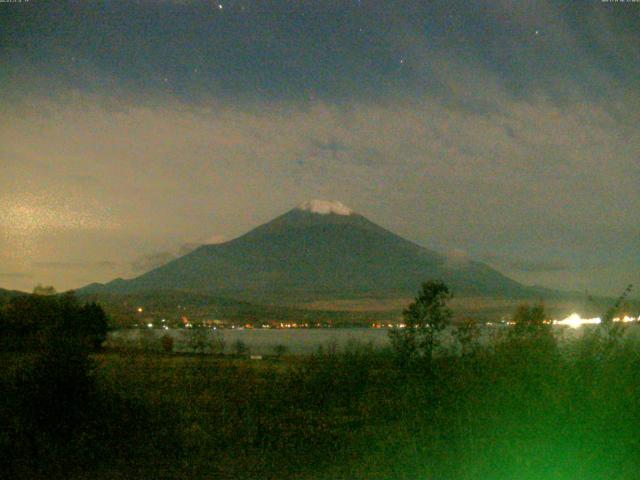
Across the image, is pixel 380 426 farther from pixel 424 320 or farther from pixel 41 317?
pixel 41 317

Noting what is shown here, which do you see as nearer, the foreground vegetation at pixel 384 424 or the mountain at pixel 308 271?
the foreground vegetation at pixel 384 424

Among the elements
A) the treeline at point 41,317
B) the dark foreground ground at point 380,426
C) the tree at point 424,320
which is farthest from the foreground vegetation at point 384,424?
the treeline at point 41,317

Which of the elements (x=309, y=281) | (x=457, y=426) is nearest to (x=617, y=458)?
(x=457, y=426)

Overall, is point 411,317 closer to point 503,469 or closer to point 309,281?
point 503,469

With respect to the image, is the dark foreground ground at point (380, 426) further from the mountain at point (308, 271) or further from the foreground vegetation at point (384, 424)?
the mountain at point (308, 271)

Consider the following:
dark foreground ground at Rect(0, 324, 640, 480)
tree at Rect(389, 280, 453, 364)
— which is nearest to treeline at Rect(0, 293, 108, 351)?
tree at Rect(389, 280, 453, 364)

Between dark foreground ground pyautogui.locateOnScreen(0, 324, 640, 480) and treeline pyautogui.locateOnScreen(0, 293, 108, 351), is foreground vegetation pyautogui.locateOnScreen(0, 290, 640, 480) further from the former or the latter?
treeline pyautogui.locateOnScreen(0, 293, 108, 351)
